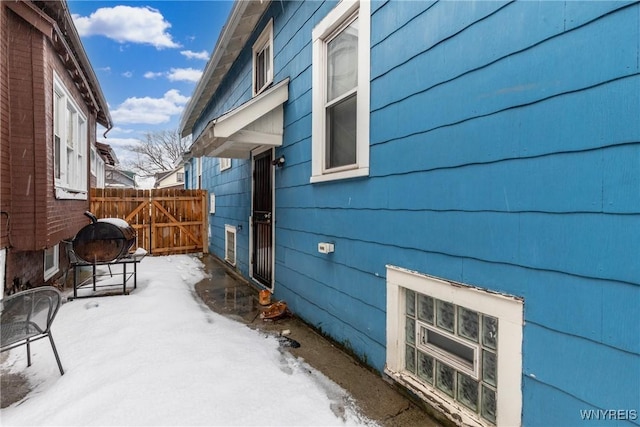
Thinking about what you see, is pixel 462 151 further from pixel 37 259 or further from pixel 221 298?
pixel 37 259

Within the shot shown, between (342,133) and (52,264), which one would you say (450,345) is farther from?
(52,264)

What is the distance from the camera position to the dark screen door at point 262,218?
17.1 ft

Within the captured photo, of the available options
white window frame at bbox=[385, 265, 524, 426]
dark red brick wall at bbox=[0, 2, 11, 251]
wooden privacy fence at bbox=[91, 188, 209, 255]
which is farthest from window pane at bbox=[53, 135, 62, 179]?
white window frame at bbox=[385, 265, 524, 426]

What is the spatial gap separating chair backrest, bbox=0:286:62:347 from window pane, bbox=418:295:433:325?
9.23 feet

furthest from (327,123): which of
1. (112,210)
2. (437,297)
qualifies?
(112,210)

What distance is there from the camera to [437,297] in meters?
2.19

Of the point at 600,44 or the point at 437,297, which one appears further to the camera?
the point at 437,297

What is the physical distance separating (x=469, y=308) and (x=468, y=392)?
0.56 meters

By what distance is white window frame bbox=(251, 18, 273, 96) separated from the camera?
5.04m

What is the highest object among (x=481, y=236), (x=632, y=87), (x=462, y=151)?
(x=632, y=87)

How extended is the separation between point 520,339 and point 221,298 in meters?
4.39

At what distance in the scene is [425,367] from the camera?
7.80ft

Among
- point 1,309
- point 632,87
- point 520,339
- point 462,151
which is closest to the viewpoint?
point 632,87

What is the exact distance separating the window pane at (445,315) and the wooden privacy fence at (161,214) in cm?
893
